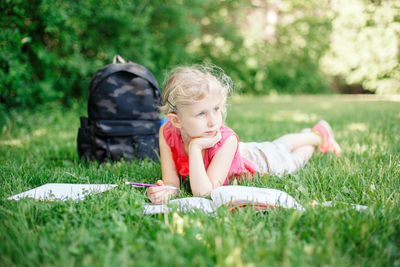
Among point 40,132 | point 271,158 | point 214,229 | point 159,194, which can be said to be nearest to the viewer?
point 214,229

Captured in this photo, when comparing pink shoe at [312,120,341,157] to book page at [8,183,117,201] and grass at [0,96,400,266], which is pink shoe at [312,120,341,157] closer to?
grass at [0,96,400,266]

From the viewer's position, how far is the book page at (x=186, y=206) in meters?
1.59

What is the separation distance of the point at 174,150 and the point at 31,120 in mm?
3890

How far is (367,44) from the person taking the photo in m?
13.2

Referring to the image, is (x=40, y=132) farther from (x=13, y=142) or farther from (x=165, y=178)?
(x=165, y=178)

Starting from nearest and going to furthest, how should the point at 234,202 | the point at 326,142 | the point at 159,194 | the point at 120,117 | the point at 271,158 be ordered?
the point at 234,202, the point at 159,194, the point at 271,158, the point at 120,117, the point at 326,142

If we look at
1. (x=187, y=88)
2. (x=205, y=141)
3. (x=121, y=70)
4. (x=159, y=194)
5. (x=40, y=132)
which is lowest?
(x=40, y=132)

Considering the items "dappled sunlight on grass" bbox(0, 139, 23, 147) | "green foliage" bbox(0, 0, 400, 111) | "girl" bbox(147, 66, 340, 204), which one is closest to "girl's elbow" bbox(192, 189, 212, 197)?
"girl" bbox(147, 66, 340, 204)

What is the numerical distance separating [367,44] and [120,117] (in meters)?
13.7

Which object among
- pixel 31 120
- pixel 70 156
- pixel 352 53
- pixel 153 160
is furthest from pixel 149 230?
pixel 352 53

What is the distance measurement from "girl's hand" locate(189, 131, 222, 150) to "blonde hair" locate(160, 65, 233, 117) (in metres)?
0.22

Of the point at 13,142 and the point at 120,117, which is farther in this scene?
the point at 13,142

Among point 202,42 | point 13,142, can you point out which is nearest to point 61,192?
point 13,142

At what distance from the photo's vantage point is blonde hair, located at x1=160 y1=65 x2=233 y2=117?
6.25 ft
